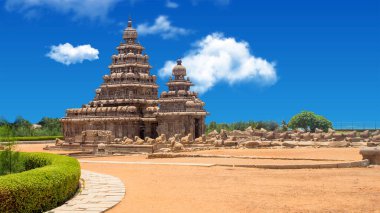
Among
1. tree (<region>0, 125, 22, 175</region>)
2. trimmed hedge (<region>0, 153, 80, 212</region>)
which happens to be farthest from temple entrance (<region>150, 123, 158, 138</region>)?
trimmed hedge (<region>0, 153, 80, 212</region>)

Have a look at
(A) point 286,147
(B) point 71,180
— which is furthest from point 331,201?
(A) point 286,147

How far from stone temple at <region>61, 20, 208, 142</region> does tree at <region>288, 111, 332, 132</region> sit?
2643cm

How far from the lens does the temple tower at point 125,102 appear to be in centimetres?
5762

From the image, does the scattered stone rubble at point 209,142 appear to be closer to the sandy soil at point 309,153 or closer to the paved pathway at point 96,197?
the sandy soil at point 309,153

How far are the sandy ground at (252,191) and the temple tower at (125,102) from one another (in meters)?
37.6

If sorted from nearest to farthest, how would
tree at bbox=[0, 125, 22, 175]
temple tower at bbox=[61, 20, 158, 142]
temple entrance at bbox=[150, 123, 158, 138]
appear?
tree at bbox=[0, 125, 22, 175], temple tower at bbox=[61, 20, 158, 142], temple entrance at bbox=[150, 123, 158, 138]

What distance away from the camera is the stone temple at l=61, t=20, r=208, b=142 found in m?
54.2

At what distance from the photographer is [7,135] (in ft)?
56.9

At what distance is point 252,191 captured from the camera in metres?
13.8

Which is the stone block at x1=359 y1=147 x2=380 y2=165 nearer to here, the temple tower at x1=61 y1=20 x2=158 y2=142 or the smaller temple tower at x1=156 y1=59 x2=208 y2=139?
the smaller temple tower at x1=156 y1=59 x2=208 y2=139

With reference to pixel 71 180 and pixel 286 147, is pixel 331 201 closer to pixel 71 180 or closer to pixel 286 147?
pixel 71 180

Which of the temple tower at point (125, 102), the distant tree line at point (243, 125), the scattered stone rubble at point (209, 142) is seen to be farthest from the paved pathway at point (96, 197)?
the distant tree line at point (243, 125)

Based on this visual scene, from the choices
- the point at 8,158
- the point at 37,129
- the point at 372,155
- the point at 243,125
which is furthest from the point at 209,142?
the point at 37,129

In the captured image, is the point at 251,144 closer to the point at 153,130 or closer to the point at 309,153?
the point at 309,153
